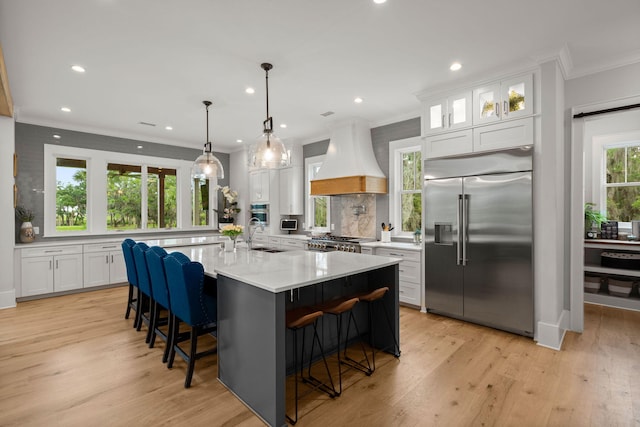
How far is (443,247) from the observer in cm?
386

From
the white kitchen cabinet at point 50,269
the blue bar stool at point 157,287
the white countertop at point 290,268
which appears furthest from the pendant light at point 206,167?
the white kitchen cabinet at point 50,269

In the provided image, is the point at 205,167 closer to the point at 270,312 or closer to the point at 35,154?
the point at 270,312

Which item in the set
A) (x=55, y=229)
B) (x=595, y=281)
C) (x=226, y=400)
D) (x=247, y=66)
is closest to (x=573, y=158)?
(x=595, y=281)

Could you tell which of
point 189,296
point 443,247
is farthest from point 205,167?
point 443,247

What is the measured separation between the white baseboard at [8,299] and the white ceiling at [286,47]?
260cm

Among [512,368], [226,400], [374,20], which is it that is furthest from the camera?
[512,368]

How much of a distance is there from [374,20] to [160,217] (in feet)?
18.5

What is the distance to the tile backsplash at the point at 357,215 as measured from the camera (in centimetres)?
539

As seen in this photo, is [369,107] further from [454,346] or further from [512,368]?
[512,368]

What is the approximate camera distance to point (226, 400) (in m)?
2.28

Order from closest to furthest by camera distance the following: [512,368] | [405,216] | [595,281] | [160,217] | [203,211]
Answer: [512,368] < [595,281] < [405,216] < [160,217] < [203,211]

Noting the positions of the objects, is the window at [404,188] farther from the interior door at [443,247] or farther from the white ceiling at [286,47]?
the interior door at [443,247]

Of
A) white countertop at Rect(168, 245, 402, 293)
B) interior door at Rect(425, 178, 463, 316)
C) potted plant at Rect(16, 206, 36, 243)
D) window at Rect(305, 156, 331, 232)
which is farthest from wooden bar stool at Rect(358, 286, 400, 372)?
potted plant at Rect(16, 206, 36, 243)

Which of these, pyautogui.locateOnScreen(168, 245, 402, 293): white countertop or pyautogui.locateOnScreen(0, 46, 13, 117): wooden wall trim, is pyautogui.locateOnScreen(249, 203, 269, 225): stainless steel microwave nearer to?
pyautogui.locateOnScreen(168, 245, 402, 293): white countertop
